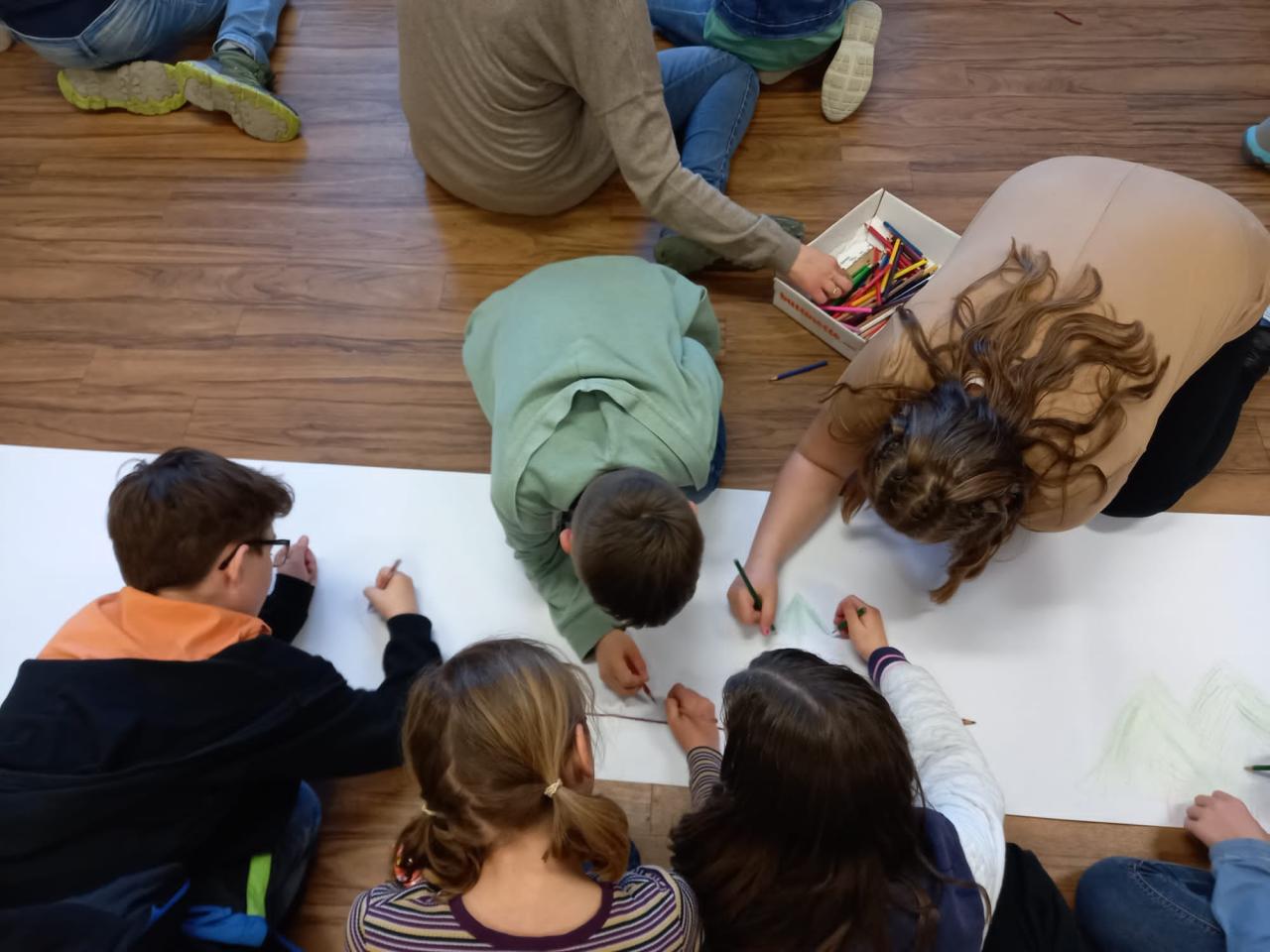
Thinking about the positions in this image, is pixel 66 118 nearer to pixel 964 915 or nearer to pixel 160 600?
pixel 160 600

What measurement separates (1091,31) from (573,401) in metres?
1.41

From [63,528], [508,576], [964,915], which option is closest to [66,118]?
[63,528]

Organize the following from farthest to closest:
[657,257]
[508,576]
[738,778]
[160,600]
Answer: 1. [657,257]
2. [508,576]
3. [160,600]
4. [738,778]

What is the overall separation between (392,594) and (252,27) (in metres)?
1.17

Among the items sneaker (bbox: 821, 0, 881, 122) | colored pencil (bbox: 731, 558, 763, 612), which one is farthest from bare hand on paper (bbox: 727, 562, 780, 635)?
sneaker (bbox: 821, 0, 881, 122)

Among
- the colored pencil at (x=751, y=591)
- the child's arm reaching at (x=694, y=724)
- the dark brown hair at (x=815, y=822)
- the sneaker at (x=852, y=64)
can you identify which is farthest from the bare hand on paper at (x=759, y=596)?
the sneaker at (x=852, y=64)

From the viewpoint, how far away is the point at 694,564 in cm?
85

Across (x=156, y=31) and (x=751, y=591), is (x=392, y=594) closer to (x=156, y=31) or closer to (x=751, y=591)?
(x=751, y=591)

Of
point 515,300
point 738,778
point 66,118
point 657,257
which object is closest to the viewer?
point 738,778

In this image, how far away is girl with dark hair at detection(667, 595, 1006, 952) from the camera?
2.39 feet

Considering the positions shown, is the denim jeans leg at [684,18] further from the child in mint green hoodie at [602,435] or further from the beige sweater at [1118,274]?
the beige sweater at [1118,274]

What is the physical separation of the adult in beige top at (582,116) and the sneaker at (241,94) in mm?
294

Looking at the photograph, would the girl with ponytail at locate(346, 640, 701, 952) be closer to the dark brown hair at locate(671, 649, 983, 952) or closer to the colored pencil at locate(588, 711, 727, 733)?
the dark brown hair at locate(671, 649, 983, 952)

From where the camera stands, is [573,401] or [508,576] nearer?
[573,401]
